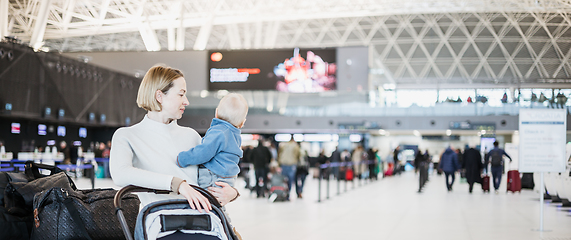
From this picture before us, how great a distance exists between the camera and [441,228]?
852cm

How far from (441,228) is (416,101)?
1164 inches

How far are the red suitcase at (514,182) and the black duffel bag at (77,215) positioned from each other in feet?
54.1

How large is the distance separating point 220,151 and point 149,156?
0.34 metres

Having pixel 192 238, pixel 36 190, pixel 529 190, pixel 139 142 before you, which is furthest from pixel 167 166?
pixel 529 190

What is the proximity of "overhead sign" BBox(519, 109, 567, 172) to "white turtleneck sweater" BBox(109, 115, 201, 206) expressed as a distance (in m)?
7.50

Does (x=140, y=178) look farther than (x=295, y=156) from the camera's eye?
No

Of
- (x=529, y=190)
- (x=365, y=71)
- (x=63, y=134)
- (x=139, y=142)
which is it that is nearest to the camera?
(x=139, y=142)

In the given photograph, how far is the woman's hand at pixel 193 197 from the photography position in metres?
2.26

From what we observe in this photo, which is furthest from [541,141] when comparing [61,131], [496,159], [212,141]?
[61,131]

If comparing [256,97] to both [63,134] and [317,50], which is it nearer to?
[63,134]

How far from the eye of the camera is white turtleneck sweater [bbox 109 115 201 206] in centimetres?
237

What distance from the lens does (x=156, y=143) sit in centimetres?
255

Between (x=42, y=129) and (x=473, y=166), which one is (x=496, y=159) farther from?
(x=42, y=129)

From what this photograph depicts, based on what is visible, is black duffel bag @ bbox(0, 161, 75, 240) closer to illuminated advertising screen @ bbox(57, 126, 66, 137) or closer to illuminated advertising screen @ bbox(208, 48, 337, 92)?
illuminated advertising screen @ bbox(208, 48, 337, 92)
